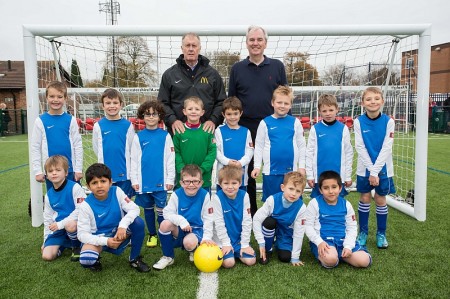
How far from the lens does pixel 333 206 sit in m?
3.47

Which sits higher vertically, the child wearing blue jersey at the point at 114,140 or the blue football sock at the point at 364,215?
the child wearing blue jersey at the point at 114,140

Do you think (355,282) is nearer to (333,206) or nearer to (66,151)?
(333,206)

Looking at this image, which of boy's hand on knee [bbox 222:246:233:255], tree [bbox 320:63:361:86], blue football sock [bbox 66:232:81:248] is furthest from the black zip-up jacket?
tree [bbox 320:63:361:86]

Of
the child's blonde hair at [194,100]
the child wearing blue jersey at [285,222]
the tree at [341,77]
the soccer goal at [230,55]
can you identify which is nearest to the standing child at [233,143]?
the child's blonde hair at [194,100]

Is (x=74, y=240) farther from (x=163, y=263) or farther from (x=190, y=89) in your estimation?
(x=190, y=89)

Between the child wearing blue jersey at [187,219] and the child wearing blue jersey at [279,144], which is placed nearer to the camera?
the child wearing blue jersey at [187,219]

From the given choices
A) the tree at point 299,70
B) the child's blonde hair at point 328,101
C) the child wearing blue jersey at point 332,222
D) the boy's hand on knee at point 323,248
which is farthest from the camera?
the tree at point 299,70

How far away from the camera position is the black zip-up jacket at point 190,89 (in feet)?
13.4

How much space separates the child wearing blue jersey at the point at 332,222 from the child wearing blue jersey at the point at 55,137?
8.05 ft

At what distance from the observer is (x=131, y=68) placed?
6852 millimetres

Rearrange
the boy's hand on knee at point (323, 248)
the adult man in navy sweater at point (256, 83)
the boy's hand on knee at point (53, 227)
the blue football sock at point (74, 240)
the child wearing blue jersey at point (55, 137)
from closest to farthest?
the boy's hand on knee at point (323, 248)
the boy's hand on knee at point (53, 227)
the blue football sock at point (74, 240)
the child wearing blue jersey at point (55, 137)
the adult man in navy sweater at point (256, 83)

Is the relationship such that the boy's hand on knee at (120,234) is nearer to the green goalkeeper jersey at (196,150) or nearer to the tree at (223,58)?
the green goalkeeper jersey at (196,150)

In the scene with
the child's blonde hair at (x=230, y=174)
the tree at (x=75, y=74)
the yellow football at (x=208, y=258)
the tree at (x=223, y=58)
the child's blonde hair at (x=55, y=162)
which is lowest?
the yellow football at (x=208, y=258)

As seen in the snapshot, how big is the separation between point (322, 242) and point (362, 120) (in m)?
1.41
